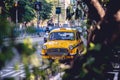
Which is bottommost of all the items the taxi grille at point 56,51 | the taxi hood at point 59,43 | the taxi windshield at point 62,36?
the taxi grille at point 56,51

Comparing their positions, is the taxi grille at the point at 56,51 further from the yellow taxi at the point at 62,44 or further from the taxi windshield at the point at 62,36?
the taxi windshield at the point at 62,36

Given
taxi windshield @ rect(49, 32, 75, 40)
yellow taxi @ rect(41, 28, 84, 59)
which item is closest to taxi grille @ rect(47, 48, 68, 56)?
yellow taxi @ rect(41, 28, 84, 59)

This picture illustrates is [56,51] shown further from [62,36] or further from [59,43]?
[62,36]

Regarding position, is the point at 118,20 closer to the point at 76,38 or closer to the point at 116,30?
the point at 116,30

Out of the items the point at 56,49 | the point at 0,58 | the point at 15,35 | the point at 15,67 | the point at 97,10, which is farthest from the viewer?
the point at 56,49

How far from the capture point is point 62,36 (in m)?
21.1

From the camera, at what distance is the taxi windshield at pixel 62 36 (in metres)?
20.9

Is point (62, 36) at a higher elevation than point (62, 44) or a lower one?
higher

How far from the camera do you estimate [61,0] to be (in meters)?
113

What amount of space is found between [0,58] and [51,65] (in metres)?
0.96

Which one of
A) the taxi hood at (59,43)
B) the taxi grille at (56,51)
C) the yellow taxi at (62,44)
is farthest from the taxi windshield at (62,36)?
the taxi grille at (56,51)

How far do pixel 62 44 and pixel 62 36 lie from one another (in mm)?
1081

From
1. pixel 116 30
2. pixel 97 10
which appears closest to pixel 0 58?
pixel 116 30

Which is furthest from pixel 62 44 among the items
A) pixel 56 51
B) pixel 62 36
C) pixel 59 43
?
pixel 62 36
